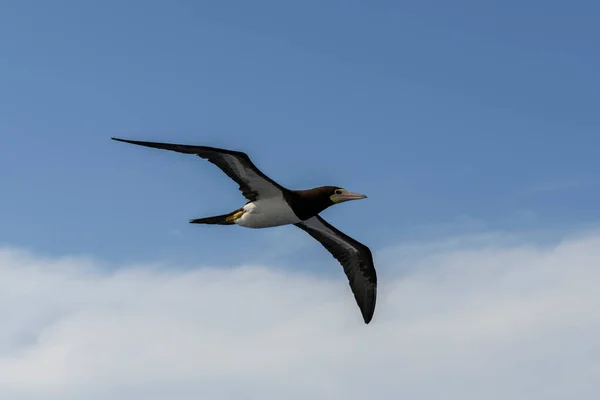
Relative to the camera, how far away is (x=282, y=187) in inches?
872

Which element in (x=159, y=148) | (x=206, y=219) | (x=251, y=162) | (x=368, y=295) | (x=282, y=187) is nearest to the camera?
(x=159, y=148)

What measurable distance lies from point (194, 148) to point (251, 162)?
1792 millimetres

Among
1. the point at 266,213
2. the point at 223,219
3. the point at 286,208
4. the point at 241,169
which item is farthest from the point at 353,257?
the point at 241,169

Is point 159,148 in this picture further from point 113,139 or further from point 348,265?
point 348,265

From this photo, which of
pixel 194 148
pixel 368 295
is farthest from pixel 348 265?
pixel 194 148

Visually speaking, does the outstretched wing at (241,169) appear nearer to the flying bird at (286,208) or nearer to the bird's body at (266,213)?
the flying bird at (286,208)

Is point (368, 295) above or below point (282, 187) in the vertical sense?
below

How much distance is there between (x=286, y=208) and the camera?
22.4m

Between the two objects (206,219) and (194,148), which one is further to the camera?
(206,219)

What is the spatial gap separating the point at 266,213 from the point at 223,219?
5.62 ft

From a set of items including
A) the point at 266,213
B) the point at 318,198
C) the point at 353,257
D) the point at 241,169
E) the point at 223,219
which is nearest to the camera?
the point at 241,169

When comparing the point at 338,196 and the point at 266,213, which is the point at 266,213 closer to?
the point at 266,213

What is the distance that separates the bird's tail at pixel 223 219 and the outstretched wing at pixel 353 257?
344cm

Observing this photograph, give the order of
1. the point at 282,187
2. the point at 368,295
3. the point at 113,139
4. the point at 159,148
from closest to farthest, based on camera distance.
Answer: the point at 113,139, the point at 159,148, the point at 282,187, the point at 368,295
